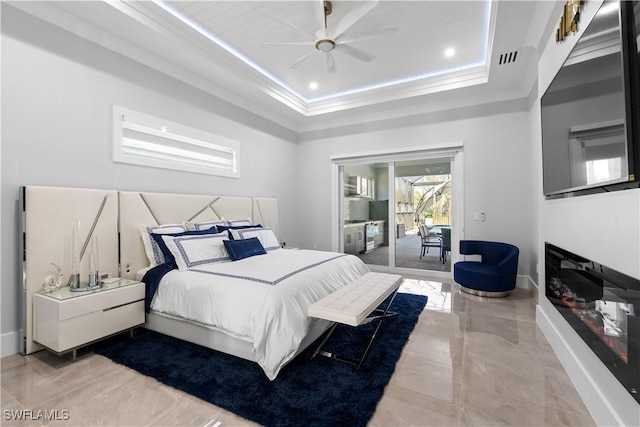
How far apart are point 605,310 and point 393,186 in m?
3.94

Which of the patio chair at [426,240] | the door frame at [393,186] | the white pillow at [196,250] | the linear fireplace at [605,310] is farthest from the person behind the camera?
the patio chair at [426,240]

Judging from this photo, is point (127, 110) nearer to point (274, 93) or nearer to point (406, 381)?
point (274, 93)

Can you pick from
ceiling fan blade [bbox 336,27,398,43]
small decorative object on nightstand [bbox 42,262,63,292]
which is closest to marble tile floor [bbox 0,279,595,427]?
small decorative object on nightstand [bbox 42,262,63,292]

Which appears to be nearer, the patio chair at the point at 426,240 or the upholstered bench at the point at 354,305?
the upholstered bench at the point at 354,305

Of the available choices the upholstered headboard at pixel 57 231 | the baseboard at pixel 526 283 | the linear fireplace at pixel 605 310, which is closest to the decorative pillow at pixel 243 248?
the upholstered headboard at pixel 57 231

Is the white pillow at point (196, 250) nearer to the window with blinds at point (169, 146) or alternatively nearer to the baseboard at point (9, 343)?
the window with blinds at point (169, 146)

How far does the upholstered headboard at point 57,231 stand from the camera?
7.45 ft

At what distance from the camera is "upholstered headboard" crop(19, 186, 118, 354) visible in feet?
7.45

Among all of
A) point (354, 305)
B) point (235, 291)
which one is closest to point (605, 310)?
point (354, 305)

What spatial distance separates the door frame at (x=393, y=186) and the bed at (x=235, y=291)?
2.10 metres

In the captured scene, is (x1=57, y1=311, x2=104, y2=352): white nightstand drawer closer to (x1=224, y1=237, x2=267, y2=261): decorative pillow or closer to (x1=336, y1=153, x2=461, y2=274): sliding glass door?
(x1=224, y1=237, x2=267, y2=261): decorative pillow

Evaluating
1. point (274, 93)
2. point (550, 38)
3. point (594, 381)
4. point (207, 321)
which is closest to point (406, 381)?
point (594, 381)

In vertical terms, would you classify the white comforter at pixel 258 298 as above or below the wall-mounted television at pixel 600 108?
below

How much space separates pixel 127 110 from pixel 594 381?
4.46 metres
